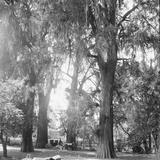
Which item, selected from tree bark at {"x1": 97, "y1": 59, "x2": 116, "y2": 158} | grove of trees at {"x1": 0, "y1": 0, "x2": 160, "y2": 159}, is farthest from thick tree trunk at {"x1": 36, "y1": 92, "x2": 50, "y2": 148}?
tree bark at {"x1": 97, "y1": 59, "x2": 116, "y2": 158}

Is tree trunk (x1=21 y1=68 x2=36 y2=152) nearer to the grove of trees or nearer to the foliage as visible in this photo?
the grove of trees

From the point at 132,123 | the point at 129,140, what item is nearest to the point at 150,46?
the point at 132,123

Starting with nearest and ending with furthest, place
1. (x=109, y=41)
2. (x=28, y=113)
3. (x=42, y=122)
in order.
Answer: (x=109, y=41), (x=28, y=113), (x=42, y=122)

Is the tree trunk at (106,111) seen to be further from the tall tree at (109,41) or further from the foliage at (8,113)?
the foliage at (8,113)

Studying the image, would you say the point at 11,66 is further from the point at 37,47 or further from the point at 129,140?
the point at 129,140

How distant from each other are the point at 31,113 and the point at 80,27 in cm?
765

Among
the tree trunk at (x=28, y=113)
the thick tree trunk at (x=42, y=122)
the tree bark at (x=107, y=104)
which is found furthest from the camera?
the thick tree trunk at (x=42, y=122)

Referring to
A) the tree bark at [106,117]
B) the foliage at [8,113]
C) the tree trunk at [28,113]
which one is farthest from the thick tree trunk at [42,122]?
the tree bark at [106,117]

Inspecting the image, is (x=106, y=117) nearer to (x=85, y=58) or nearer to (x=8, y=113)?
(x=85, y=58)

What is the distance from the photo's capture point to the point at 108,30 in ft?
32.2

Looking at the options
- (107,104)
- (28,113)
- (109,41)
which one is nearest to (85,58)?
Answer: (109,41)

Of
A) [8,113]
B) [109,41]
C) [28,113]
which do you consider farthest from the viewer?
[28,113]

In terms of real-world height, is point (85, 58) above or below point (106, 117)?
above

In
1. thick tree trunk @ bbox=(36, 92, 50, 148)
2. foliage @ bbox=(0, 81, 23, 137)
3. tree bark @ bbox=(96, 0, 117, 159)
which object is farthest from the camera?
thick tree trunk @ bbox=(36, 92, 50, 148)
